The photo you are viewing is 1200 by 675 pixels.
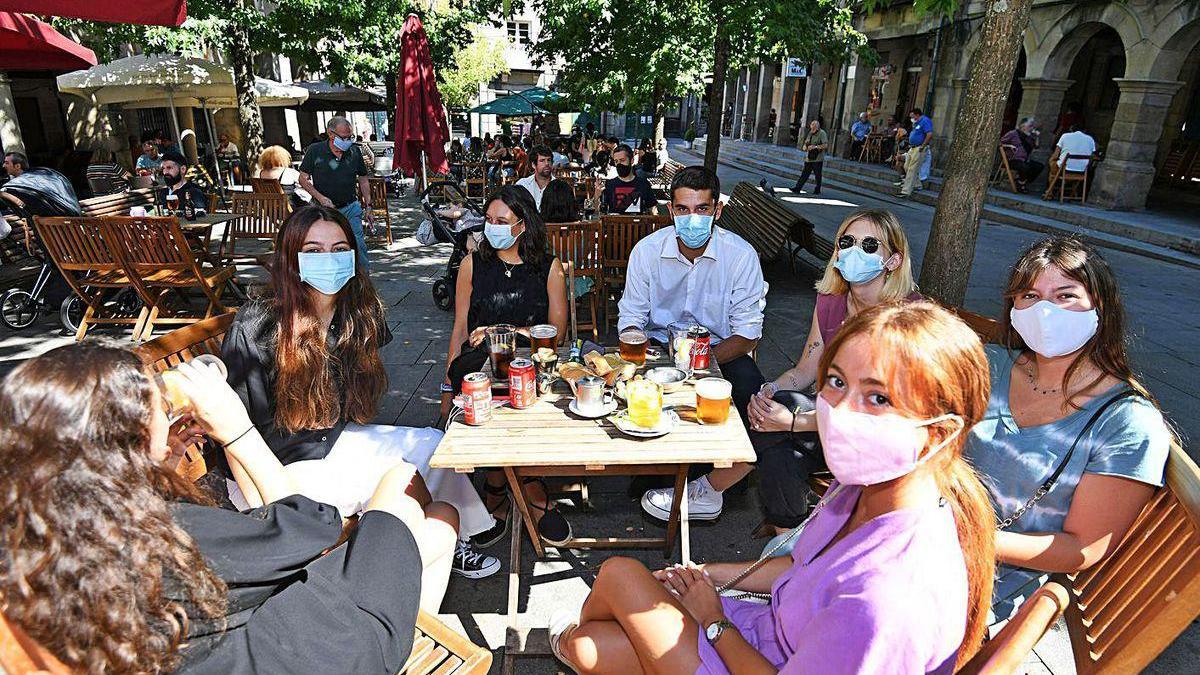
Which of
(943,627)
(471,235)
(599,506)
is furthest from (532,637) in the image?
(471,235)

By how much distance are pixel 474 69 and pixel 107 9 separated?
45538 millimetres

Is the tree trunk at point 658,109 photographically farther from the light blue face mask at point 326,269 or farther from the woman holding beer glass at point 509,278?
the light blue face mask at point 326,269

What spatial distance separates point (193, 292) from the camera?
7.42 meters

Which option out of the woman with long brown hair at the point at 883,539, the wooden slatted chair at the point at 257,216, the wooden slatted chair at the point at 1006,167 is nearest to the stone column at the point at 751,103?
the wooden slatted chair at the point at 1006,167

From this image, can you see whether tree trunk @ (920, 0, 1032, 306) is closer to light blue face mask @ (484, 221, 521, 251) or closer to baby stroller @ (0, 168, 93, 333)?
light blue face mask @ (484, 221, 521, 251)

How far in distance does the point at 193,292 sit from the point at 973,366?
8.28 meters

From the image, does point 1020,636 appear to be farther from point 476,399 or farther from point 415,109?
point 415,109

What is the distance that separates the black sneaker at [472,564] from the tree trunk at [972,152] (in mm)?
3431

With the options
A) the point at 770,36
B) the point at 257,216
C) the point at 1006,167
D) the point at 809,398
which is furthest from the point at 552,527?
the point at 1006,167

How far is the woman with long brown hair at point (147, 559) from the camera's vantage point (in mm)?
1166

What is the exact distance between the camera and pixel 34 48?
589 centimetres

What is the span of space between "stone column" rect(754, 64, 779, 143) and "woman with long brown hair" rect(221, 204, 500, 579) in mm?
28992

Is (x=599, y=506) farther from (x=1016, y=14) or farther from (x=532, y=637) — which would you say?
(x=1016, y=14)

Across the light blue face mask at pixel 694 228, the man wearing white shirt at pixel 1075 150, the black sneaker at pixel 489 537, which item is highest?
the man wearing white shirt at pixel 1075 150
